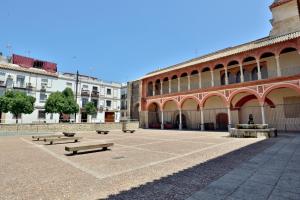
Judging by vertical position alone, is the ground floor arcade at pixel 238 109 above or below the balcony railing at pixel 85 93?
below

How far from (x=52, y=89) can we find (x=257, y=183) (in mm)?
33993

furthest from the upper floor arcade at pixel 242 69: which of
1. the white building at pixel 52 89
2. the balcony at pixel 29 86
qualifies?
the balcony at pixel 29 86

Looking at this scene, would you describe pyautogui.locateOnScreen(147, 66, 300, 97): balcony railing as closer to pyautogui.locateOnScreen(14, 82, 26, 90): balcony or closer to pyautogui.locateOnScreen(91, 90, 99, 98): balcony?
pyautogui.locateOnScreen(91, 90, 99, 98): balcony

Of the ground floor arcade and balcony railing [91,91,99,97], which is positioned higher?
balcony railing [91,91,99,97]

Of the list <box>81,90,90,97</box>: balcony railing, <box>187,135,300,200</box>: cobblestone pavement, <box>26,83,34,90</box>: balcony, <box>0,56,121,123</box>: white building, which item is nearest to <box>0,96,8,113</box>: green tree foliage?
<box>0,56,121,123</box>: white building

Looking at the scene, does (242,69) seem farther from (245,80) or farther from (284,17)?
(284,17)

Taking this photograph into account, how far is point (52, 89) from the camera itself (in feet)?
104

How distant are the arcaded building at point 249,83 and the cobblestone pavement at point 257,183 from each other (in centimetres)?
1457

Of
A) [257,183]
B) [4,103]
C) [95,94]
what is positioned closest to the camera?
[257,183]

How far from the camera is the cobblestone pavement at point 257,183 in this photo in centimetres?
337

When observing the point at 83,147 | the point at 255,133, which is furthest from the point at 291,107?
the point at 83,147

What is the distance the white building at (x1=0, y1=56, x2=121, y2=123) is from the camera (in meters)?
27.6

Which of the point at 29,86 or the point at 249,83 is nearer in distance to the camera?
the point at 249,83

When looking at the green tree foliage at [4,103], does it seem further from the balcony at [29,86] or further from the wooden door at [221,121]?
the wooden door at [221,121]
